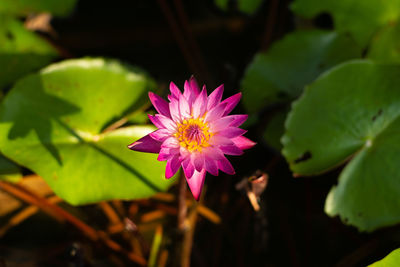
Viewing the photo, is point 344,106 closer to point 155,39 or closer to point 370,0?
point 370,0

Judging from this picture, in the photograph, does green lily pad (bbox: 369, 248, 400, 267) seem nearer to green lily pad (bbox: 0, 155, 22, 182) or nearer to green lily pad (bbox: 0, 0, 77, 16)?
green lily pad (bbox: 0, 155, 22, 182)

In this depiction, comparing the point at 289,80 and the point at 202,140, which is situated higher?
the point at 202,140

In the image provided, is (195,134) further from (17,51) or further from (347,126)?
(17,51)

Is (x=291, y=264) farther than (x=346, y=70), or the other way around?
(x=291, y=264)

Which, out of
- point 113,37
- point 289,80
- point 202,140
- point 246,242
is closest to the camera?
point 202,140

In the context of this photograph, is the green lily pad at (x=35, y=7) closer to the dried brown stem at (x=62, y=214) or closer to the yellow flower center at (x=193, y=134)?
the dried brown stem at (x=62, y=214)

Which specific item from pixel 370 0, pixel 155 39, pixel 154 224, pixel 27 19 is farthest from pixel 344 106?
pixel 27 19

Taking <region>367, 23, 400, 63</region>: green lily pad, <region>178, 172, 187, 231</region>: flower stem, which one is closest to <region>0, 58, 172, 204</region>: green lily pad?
<region>178, 172, 187, 231</region>: flower stem
